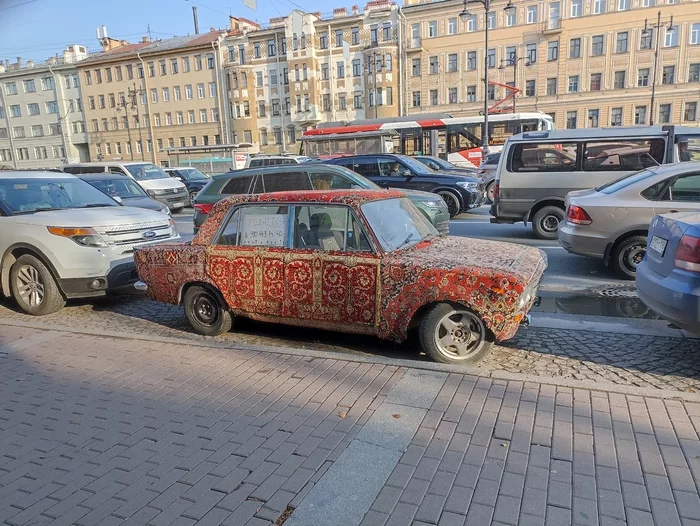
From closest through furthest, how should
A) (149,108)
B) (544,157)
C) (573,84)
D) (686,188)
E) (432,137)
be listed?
(686,188), (544,157), (432,137), (573,84), (149,108)

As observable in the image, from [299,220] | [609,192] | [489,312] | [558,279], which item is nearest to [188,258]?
[299,220]

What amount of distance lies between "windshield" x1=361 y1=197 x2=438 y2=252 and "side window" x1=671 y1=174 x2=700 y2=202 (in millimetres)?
3858

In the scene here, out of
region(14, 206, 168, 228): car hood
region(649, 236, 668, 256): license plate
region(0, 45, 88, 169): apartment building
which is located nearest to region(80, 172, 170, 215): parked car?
region(14, 206, 168, 228): car hood

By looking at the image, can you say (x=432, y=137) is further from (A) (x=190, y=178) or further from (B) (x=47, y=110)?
(B) (x=47, y=110)

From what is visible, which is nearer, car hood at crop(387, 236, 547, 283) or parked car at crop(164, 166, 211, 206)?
car hood at crop(387, 236, 547, 283)

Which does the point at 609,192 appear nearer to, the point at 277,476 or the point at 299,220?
the point at 299,220

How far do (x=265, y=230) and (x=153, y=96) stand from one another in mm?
72595

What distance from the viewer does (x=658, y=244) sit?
4.62 metres

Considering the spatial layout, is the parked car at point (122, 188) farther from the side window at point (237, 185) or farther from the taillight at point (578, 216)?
the taillight at point (578, 216)

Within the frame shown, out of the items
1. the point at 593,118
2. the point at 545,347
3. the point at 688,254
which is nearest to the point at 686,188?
the point at 688,254

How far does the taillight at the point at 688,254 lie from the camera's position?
4020 millimetres

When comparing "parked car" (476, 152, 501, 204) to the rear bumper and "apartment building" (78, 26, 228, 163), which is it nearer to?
the rear bumper

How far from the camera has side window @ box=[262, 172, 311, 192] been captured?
9.41 m

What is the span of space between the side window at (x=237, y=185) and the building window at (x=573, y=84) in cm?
5114
